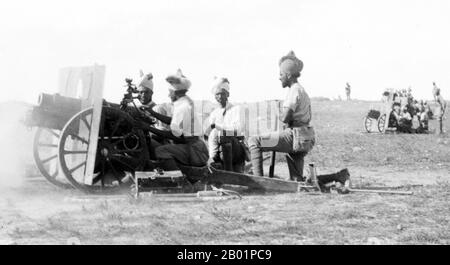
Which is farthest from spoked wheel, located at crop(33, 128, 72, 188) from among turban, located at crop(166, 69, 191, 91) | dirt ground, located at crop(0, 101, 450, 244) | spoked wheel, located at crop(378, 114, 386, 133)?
spoked wheel, located at crop(378, 114, 386, 133)

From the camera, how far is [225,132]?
26.5 ft

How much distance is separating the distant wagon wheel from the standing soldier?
1.69 meters

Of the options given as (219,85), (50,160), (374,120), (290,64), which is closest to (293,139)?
(290,64)

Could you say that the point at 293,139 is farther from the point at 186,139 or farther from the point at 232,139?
the point at 186,139

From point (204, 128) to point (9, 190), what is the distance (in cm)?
310

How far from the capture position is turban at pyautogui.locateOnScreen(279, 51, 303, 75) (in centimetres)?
812

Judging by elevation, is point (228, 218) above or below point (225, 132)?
below

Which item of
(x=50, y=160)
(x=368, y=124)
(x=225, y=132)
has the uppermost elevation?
(x=368, y=124)

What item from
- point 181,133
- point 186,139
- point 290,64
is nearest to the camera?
point 181,133

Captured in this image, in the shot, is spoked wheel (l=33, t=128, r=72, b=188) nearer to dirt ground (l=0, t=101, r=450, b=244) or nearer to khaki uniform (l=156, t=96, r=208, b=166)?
dirt ground (l=0, t=101, r=450, b=244)

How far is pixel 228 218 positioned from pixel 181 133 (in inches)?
99.8

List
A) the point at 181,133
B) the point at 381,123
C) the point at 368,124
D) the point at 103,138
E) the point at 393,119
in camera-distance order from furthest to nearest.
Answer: the point at 368,124 → the point at 393,119 → the point at 381,123 → the point at 181,133 → the point at 103,138
